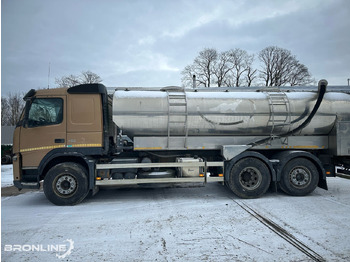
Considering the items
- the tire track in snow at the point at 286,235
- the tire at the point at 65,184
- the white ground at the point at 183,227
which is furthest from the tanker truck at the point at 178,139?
the tire track in snow at the point at 286,235

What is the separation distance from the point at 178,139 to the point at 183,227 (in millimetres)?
2560

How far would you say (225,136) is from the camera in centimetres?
657

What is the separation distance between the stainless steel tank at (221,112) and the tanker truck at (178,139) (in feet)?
0.09

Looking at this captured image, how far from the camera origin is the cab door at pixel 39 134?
590 centimetres

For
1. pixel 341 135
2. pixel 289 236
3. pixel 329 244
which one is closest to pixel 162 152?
pixel 289 236

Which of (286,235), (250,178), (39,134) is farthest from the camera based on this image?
(250,178)

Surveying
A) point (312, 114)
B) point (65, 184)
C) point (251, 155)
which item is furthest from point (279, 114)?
point (65, 184)

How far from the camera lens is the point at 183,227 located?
14.6 feet

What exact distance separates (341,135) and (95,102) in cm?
687

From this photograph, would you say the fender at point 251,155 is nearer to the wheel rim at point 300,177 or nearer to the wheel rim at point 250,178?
the wheel rim at point 250,178

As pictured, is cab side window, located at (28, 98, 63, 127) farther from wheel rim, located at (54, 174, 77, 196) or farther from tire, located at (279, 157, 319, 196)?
tire, located at (279, 157, 319, 196)

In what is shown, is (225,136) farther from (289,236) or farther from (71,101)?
(71,101)

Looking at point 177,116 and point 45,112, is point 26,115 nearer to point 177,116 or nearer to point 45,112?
point 45,112

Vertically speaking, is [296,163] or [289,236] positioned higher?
[296,163]
